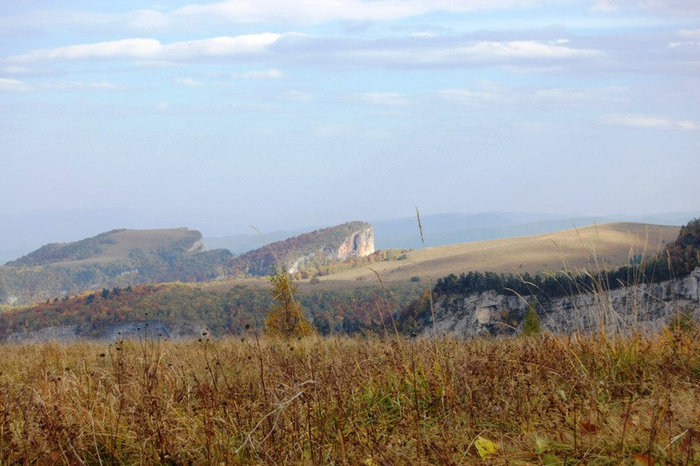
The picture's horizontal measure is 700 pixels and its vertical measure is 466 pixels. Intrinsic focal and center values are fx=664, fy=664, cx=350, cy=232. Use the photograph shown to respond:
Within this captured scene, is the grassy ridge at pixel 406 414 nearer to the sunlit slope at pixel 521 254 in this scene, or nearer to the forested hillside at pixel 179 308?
the forested hillside at pixel 179 308

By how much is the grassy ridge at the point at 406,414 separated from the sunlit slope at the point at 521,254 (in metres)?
96.2

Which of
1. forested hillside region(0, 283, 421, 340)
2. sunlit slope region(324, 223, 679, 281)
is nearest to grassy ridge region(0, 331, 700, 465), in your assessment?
forested hillside region(0, 283, 421, 340)

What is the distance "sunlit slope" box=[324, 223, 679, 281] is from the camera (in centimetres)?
11006

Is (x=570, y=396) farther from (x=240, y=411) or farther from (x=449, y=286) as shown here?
(x=449, y=286)

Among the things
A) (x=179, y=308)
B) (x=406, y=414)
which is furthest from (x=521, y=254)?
(x=406, y=414)

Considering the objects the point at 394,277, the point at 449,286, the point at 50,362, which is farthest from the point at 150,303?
Answer: the point at 50,362

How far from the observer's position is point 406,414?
5.07 m

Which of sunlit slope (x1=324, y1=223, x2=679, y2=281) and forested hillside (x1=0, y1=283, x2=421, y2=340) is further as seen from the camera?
sunlit slope (x1=324, y1=223, x2=679, y2=281)

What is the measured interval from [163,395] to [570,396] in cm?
344

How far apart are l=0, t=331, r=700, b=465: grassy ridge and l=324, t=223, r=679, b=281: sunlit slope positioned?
96.2m

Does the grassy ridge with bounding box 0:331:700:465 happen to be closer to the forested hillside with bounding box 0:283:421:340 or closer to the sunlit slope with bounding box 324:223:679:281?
the forested hillside with bounding box 0:283:421:340

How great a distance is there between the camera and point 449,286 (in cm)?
7338

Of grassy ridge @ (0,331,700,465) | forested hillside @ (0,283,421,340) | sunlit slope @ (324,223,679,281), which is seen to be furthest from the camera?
sunlit slope @ (324,223,679,281)

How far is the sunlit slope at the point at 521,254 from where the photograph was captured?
110062mm
